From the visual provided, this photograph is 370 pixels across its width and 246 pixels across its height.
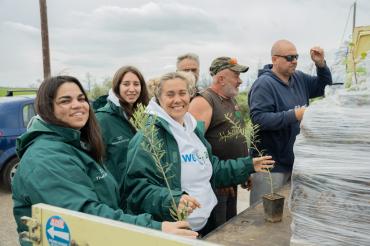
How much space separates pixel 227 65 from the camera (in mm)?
3338

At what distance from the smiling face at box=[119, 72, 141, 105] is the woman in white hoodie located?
101 cm

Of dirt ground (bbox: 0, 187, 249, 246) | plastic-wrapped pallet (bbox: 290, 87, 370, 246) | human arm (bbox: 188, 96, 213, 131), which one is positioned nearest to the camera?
plastic-wrapped pallet (bbox: 290, 87, 370, 246)

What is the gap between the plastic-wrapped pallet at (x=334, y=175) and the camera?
3.55ft

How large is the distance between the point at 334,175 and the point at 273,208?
2.72 feet

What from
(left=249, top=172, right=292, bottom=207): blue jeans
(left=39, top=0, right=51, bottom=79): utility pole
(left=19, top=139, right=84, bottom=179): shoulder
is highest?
(left=39, top=0, right=51, bottom=79): utility pole

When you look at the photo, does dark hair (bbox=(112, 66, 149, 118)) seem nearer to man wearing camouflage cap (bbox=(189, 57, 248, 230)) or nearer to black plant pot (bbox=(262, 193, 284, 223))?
man wearing camouflage cap (bbox=(189, 57, 248, 230))

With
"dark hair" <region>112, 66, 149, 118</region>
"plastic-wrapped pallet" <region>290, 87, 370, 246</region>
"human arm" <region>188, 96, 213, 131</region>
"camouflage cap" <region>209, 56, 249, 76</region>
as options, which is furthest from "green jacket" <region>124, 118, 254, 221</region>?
"camouflage cap" <region>209, 56, 249, 76</region>

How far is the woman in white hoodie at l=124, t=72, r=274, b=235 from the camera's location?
6.06 feet

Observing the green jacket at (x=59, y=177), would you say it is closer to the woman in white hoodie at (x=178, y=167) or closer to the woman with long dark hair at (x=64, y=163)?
the woman with long dark hair at (x=64, y=163)

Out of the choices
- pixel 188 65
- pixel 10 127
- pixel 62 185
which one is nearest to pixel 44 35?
pixel 10 127

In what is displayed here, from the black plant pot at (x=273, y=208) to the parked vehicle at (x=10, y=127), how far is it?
542cm

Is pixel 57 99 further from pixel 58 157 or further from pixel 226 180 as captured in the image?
pixel 226 180

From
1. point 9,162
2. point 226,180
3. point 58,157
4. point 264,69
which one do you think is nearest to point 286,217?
point 226,180

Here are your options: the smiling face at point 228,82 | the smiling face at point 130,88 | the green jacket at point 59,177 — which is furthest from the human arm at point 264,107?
the green jacket at point 59,177
